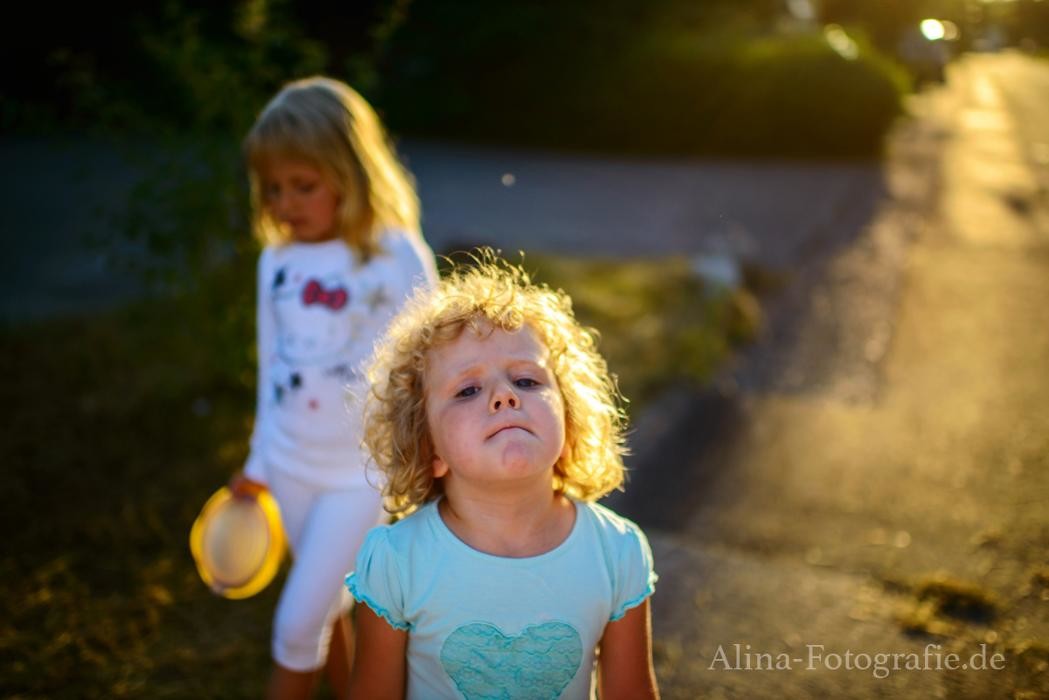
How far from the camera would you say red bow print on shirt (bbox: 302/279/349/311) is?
2.51 m

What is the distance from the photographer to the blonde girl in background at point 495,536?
164 cm

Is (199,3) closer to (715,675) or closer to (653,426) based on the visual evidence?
(653,426)

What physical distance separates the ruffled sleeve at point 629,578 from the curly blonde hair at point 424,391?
0.17 meters

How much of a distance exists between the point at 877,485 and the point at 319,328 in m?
2.37

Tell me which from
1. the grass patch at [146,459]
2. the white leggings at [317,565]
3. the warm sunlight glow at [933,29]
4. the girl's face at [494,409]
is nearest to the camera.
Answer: the girl's face at [494,409]

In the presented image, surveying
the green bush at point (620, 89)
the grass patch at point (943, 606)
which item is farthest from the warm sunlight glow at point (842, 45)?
the grass patch at point (943, 606)

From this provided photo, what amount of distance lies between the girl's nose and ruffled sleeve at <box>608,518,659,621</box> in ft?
1.04

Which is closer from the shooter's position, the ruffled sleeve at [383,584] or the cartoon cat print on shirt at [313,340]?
the ruffled sleeve at [383,584]

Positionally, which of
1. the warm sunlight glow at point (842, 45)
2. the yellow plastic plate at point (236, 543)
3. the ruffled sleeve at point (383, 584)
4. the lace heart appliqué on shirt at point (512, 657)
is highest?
the warm sunlight glow at point (842, 45)

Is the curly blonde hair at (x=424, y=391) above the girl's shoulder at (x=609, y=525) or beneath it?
above

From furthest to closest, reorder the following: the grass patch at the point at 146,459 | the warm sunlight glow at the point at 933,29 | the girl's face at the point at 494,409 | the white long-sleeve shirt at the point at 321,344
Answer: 1. the warm sunlight glow at the point at 933,29
2. the grass patch at the point at 146,459
3. the white long-sleeve shirt at the point at 321,344
4. the girl's face at the point at 494,409

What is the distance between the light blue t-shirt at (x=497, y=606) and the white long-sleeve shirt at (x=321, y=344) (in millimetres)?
751

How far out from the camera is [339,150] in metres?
2.55

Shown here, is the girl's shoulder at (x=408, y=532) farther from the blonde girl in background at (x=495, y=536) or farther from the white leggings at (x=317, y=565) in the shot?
the white leggings at (x=317, y=565)
